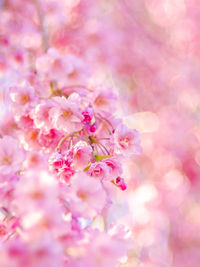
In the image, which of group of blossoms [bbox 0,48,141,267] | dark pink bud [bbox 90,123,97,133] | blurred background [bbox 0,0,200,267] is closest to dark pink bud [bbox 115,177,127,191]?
group of blossoms [bbox 0,48,141,267]

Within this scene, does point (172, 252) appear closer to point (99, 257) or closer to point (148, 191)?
point (148, 191)

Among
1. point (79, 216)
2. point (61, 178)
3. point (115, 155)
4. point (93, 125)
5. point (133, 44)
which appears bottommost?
point (79, 216)

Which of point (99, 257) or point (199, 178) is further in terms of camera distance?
point (199, 178)

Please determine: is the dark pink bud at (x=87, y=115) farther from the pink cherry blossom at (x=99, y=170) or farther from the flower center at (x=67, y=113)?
the pink cherry blossom at (x=99, y=170)

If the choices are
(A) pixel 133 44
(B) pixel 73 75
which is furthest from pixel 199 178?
(B) pixel 73 75

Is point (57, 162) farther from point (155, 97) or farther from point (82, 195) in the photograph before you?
point (155, 97)

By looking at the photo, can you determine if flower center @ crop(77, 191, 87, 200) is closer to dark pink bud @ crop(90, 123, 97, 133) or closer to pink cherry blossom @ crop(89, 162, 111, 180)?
pink cherry blossom @ crop(89, 162, 111, 180)

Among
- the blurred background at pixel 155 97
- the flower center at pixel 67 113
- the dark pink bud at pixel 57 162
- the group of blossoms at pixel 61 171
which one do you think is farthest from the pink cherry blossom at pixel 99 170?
the blurred background at pixel 155 97
